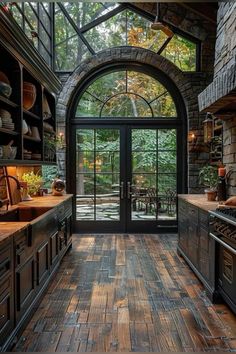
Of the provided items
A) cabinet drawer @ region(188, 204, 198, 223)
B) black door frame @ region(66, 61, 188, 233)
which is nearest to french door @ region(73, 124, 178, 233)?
black door frame @ region(66, 61, 188, 233)

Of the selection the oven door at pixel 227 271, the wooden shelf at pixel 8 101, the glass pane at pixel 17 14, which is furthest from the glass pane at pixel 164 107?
the oven door at pixel 227 271

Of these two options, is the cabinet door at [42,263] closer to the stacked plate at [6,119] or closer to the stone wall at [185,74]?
the stacked plate at [6,119]

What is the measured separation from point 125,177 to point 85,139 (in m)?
1.13

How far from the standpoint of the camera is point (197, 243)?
13.2 ft

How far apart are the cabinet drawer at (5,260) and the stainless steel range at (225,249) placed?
1.74 m

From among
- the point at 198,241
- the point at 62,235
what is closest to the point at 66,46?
the point at 62,235

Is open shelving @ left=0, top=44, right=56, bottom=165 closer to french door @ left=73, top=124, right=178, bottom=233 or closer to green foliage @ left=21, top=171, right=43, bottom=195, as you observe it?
green foliage @ left=21, top=171, right=43, bottom=195

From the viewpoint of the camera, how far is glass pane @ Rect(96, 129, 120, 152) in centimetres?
692

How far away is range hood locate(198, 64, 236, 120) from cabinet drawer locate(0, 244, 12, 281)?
96.6 inches

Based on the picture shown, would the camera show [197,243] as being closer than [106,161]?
Yes

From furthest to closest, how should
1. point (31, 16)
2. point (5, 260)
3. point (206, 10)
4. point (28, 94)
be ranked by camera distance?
point (206, 10), point (31, 16), point (28, 94), point (5, 260)

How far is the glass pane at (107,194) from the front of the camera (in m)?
6.96

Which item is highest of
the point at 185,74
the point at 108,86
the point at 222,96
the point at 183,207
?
the point at 185,74

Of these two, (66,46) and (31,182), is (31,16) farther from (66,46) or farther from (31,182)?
(31,182)
